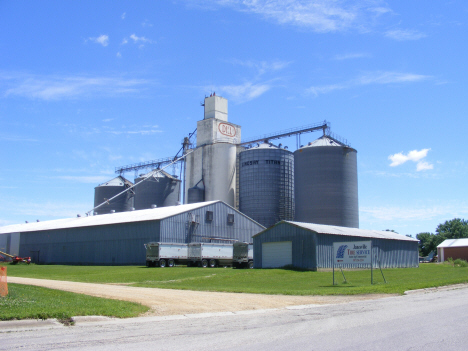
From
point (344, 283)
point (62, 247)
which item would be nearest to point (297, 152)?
point (62, 247)

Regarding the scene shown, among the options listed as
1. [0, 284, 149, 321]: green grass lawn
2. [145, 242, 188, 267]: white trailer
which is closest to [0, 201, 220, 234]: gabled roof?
[145, 242, 188, 267]: white trailer

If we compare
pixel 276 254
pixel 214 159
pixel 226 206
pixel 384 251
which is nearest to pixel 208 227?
pixel 226 206

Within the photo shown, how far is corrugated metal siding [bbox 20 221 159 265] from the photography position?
2110 inches

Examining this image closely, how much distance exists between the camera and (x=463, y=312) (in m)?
14.5

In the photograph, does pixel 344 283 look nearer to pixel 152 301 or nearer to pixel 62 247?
pixel 152 301

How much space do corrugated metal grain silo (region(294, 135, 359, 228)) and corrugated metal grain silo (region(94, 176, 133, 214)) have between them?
39914 millimetres

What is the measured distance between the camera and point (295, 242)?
41469mm

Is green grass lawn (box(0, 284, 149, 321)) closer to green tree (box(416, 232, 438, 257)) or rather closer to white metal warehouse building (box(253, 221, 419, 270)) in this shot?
white metal warehouse building (box(253, 221, 419, 270))

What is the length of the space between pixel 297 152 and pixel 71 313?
55560 millimetres

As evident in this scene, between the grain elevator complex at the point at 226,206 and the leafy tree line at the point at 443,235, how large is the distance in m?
61.8

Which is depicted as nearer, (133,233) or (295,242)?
(295,242)

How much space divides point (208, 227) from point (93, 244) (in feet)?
48.9

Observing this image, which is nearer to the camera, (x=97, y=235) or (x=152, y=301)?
(x=152, y=301)

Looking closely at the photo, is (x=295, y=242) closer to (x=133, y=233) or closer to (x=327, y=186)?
(x=133, y=233)
